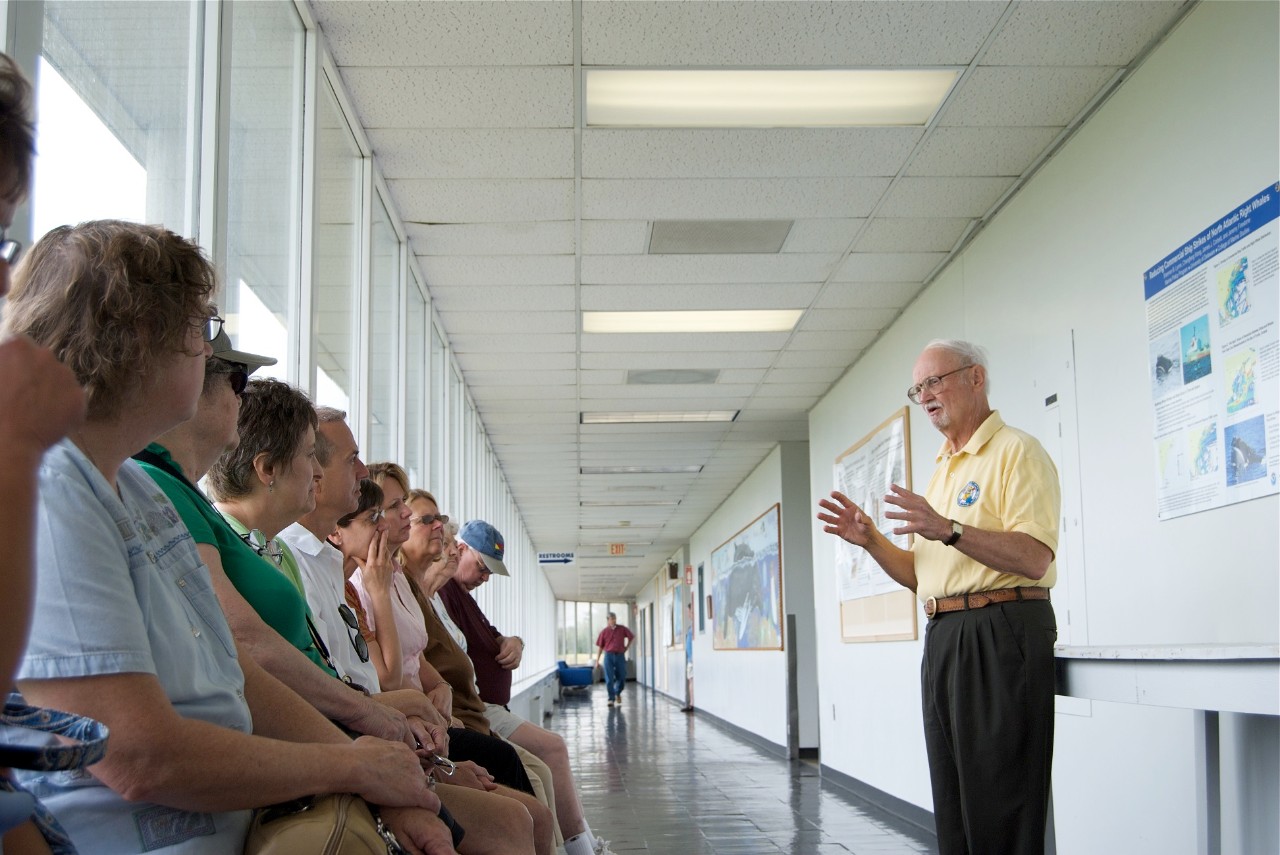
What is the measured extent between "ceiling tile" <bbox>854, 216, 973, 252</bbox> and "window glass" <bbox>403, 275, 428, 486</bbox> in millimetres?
2268

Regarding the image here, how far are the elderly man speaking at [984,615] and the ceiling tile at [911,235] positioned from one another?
2.24 meters

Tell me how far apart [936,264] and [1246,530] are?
2973 millimetres

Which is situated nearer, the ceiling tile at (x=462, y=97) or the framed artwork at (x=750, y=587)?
the ceiling tile at (x=462, y=97)

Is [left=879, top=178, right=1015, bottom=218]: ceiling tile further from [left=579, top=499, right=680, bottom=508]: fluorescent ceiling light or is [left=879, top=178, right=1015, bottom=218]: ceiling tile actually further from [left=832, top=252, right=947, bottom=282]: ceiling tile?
[left=579, top=499, right=680, bottom=508]: fluorescent ceiling light

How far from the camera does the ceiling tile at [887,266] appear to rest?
5.75 m

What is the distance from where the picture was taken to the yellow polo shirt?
2912mm

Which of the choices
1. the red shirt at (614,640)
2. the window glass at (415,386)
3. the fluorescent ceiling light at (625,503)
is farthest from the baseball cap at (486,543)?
the red shirt at (614,640)

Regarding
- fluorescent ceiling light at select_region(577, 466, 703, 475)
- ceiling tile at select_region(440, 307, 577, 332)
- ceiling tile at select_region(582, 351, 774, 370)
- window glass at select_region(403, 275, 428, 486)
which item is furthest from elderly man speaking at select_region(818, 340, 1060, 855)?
fluorescent ceiling light at select_region(577, 466, 703, 475)

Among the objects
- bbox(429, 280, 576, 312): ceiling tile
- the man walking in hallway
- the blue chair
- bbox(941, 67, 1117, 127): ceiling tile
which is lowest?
the blue chair

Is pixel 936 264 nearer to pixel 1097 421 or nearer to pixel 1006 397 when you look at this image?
pixel 1006 397

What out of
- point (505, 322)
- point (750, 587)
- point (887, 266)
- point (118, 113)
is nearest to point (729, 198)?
point (887, 266)

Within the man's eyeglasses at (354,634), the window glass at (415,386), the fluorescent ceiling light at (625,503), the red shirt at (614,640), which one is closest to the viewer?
the man's eyeglasses at (354,634)

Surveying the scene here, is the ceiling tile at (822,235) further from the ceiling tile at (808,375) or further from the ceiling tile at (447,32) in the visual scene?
the ceiling tile at (808,375)

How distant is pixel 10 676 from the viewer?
0.77m
